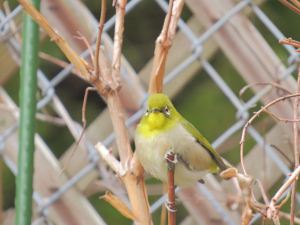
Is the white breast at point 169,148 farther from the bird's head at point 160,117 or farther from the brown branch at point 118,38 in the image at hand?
the brown branch at point 118,38

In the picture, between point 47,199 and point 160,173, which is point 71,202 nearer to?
point 47,199

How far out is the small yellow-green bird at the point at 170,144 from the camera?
876 millimetres

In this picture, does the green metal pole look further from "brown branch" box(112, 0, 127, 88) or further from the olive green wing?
the olive green wing

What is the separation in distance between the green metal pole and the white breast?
0.26 m

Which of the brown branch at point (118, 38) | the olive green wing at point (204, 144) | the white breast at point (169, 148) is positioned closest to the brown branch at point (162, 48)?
the brown branch at point (118, 38)

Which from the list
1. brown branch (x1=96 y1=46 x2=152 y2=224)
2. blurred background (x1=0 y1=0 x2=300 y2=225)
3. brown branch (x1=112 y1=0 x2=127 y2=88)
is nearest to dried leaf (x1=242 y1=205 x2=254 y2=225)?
brown branch (x1=96 y1=46 x2=152 y2=224)

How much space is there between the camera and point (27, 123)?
0.69 meters

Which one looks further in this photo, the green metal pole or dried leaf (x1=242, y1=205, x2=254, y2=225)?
the green metal pole

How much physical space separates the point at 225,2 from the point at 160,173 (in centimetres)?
65

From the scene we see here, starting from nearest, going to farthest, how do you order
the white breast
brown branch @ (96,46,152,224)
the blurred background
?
brown branch @ (96,46,152,224), the white breast, the blurred background

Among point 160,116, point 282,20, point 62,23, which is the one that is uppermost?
point 62,23

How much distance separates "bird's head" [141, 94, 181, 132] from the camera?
2.89 feet

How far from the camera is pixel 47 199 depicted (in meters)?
1.38

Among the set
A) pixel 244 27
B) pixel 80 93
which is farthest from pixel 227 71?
pixel 80 93
